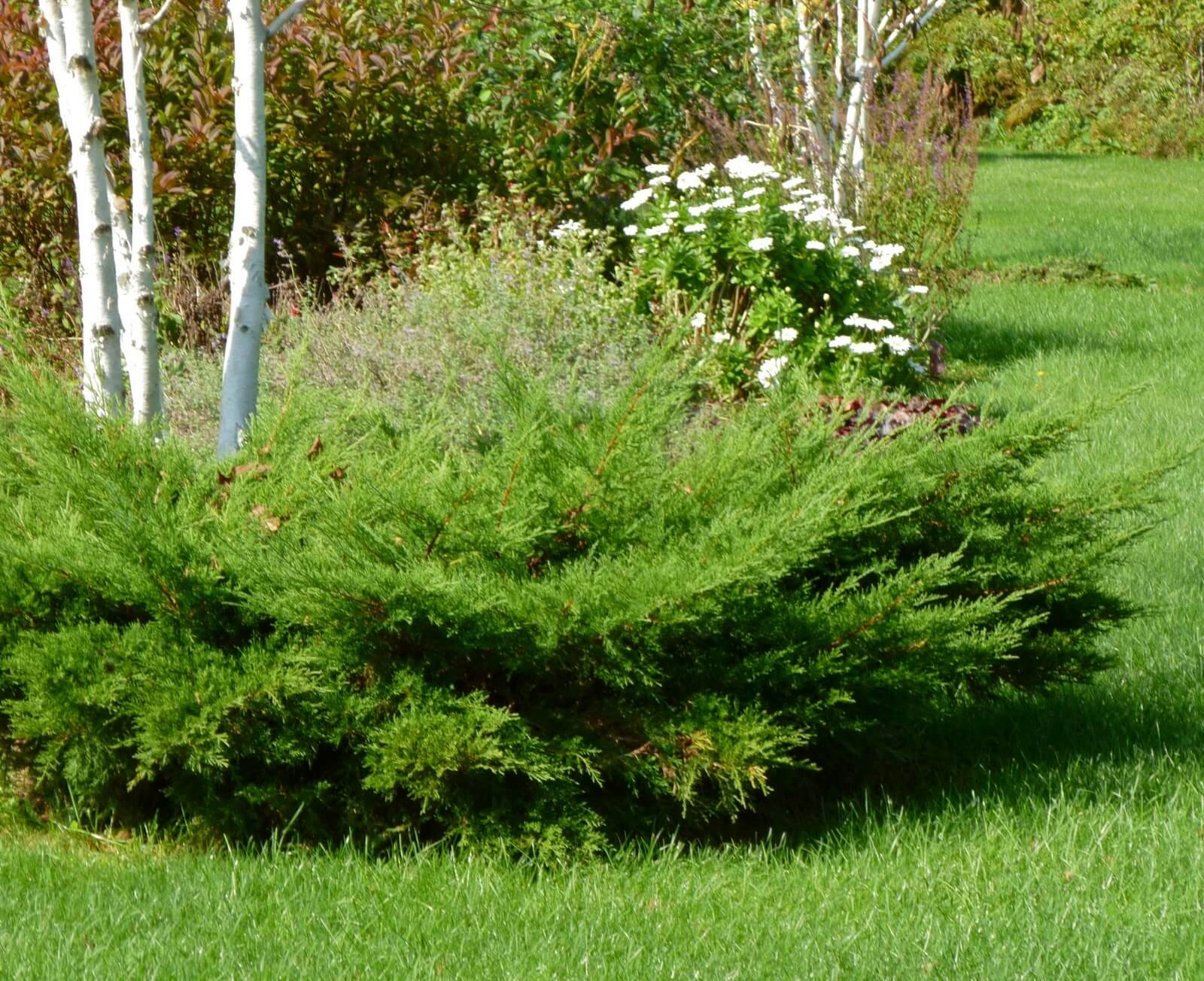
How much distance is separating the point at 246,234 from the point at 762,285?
3744 millimetres

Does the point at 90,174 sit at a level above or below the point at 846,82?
below

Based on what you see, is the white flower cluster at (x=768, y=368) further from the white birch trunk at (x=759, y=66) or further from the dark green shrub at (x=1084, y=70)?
the dark green shrub at (x=1084, y=70)

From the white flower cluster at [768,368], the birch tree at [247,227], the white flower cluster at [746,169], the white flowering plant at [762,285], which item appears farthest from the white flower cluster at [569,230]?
the birch tree at [247,227]

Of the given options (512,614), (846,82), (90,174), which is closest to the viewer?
(512,614)

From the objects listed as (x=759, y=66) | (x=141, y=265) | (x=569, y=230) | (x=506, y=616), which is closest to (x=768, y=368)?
(x=569, y=230)

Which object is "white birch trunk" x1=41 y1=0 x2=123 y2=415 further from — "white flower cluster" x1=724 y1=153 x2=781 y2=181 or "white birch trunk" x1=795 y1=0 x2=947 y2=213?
"white birch trunk" x1=795 y1=0 x2=947 y2=213

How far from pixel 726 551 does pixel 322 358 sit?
3837 mm

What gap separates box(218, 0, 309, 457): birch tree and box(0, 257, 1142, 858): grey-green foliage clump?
2.86 feet

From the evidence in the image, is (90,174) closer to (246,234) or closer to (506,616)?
(246,234)

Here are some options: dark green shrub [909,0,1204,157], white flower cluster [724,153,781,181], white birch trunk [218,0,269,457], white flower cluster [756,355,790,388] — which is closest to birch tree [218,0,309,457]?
white birch trunk [218,0,269,457]

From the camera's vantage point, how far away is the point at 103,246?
13.8 ft

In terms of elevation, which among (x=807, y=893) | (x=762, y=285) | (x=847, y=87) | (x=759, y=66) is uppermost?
(x=759, y=66)

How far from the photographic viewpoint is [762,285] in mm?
7496

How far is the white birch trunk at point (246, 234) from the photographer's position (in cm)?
419
